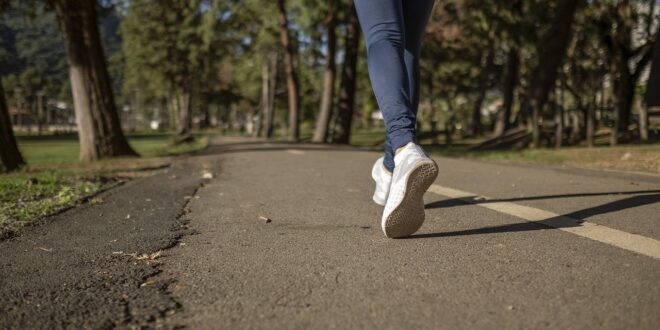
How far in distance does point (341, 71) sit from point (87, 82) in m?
15.4

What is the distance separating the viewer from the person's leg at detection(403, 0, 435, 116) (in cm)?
318

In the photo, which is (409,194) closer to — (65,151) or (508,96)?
(65,151)

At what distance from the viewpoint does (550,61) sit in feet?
50.3

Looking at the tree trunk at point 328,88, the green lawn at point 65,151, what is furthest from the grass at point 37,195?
the tree trunk at point 328,88

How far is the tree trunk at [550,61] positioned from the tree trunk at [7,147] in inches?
501

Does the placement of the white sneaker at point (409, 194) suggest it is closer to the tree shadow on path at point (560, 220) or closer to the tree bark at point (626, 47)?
the tree shadow on path at point (560, 220)

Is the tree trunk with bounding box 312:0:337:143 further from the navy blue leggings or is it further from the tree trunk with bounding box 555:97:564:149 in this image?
the navy blue leggings

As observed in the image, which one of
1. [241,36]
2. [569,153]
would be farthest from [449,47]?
[569,153]

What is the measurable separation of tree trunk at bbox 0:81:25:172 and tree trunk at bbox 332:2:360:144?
51.9ft

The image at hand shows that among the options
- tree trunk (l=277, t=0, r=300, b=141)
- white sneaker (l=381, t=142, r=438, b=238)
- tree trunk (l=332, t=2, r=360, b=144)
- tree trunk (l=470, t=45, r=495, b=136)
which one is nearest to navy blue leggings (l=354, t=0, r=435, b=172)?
white sneaker (l=381, t=142, r=438, b=238)

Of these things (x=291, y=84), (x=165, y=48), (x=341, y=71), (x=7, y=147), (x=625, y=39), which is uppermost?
(x=165, y=48)

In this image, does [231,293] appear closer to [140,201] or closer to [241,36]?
[140,201]

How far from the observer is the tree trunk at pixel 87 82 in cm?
1148

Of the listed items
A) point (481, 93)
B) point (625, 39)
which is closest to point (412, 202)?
point (625, 39)
